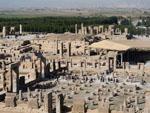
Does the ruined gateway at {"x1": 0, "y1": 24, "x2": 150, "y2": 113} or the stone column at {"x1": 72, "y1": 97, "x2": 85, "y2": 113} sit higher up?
the stone column at {"x1": 72, "y1": 97, "x2": 85, "y2": 113}

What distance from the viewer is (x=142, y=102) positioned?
82.5 feet

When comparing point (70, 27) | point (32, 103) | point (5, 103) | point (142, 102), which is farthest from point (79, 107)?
point (70, 27)

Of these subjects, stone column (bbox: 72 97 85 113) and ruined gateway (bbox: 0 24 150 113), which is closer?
stone column (bbox: 72 97 85 113)

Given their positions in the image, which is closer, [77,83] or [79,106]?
[79,106]

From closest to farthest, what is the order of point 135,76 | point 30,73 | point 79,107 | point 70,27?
point 79,107, point 30,73, point 135,76, point 70,27

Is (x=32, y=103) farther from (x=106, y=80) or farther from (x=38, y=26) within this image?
(x=38, y=26)

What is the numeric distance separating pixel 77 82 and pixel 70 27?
4328 cm

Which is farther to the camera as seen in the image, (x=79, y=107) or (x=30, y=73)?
(x=30, y=73)

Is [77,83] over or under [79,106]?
under

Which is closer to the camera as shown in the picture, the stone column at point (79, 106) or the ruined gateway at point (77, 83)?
the stone column at point (79, 106)

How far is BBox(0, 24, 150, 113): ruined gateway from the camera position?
66.9 feet

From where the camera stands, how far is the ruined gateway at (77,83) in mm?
20406

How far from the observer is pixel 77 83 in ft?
99.5

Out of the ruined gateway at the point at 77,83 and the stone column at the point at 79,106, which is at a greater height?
the stone column at the point at 79,106
